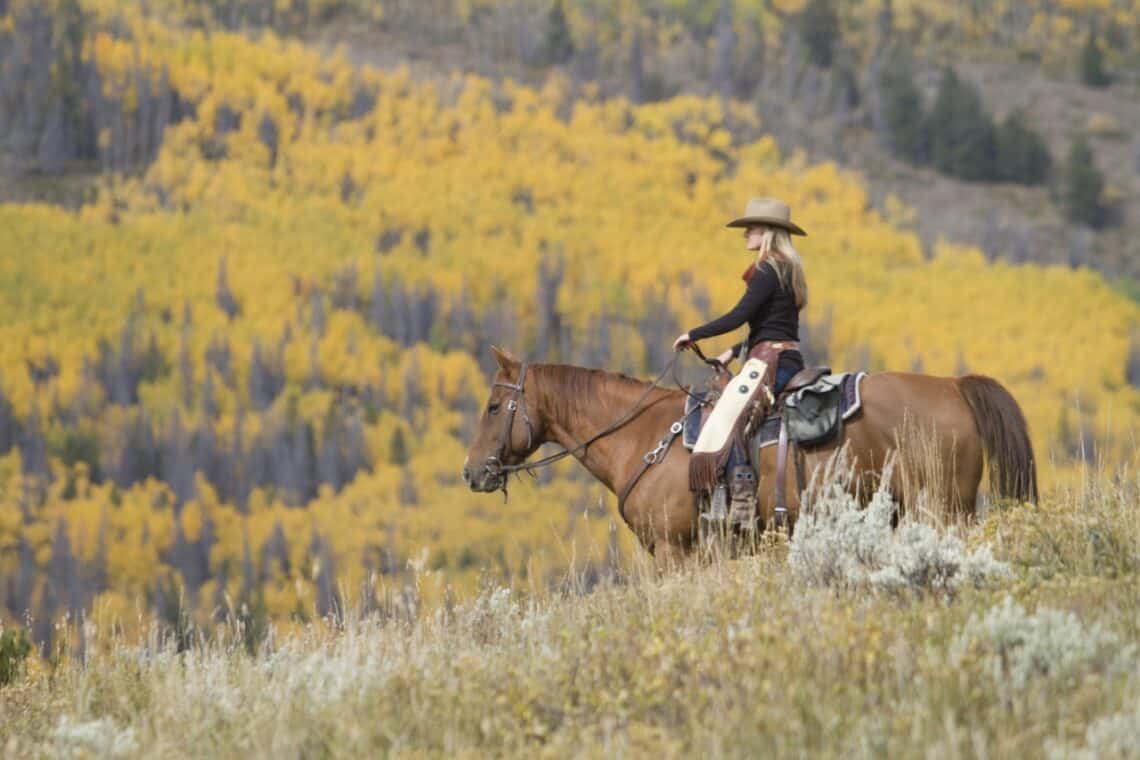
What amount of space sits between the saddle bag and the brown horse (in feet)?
0.28

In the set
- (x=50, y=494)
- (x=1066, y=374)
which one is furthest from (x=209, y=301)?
(x=1066, y=374)

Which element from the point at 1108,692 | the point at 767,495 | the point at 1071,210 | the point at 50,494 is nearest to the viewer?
the point at 1108,692

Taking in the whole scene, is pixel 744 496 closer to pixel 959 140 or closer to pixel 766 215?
pixel 766 215

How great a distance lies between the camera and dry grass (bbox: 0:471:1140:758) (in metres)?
5.82

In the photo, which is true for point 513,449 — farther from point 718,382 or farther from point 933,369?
point 933,369

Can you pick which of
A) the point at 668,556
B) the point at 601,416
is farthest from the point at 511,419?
the point at 668,556

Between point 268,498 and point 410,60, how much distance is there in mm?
70768

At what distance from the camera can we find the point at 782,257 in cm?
1053

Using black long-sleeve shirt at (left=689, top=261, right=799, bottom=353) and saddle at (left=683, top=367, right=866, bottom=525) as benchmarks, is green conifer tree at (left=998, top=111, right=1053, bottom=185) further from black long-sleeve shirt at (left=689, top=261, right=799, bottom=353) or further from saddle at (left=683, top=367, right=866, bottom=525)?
saddle at (left=683, top=367, right=866, bottom=525)

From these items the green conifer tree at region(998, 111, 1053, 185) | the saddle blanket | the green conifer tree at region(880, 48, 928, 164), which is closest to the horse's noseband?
the saddle blanket

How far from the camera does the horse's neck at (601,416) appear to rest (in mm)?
11266

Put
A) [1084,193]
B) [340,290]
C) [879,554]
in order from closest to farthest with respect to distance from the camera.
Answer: [879,554] < [340,290] < [1084,193]

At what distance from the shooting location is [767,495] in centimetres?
1039

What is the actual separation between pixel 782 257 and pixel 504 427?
→ 7.80 ft
